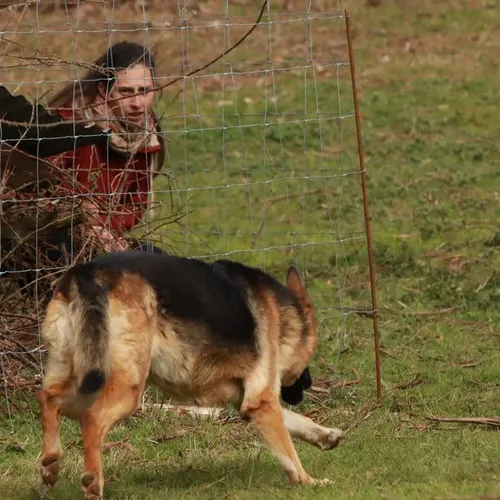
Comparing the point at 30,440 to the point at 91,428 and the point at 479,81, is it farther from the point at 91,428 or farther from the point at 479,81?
the point at 479,81

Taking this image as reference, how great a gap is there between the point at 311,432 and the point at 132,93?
2.77 meters

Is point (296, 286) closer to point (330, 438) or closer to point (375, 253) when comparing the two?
point (330, 438)

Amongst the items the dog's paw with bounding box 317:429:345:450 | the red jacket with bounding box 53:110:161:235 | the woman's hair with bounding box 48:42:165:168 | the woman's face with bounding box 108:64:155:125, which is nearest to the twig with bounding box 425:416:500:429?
the dog's paw with bounding box 317:429:345:450

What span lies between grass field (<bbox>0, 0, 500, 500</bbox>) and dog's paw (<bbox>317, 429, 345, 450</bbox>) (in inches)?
3.3

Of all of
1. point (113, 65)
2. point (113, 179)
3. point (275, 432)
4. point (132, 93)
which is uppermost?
point (113, 65)

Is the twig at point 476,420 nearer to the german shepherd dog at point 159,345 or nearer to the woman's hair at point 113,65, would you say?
the german shepherd dog at point 159,345

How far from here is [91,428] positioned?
17.5 feet

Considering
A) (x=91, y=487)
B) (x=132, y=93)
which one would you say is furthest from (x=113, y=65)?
(x=91, y=487)

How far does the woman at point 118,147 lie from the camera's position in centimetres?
782

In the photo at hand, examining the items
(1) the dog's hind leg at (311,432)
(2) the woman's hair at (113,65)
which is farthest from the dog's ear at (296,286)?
(2) the woman's hair at (113,65)

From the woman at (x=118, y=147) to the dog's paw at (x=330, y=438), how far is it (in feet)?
6.77

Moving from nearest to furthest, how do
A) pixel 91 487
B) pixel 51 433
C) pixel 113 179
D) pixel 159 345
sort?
pixel 91 487, pixel 51 433, pixel 159 345, pixel 113 179

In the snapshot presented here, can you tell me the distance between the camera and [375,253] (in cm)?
1148

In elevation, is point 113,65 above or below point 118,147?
above
